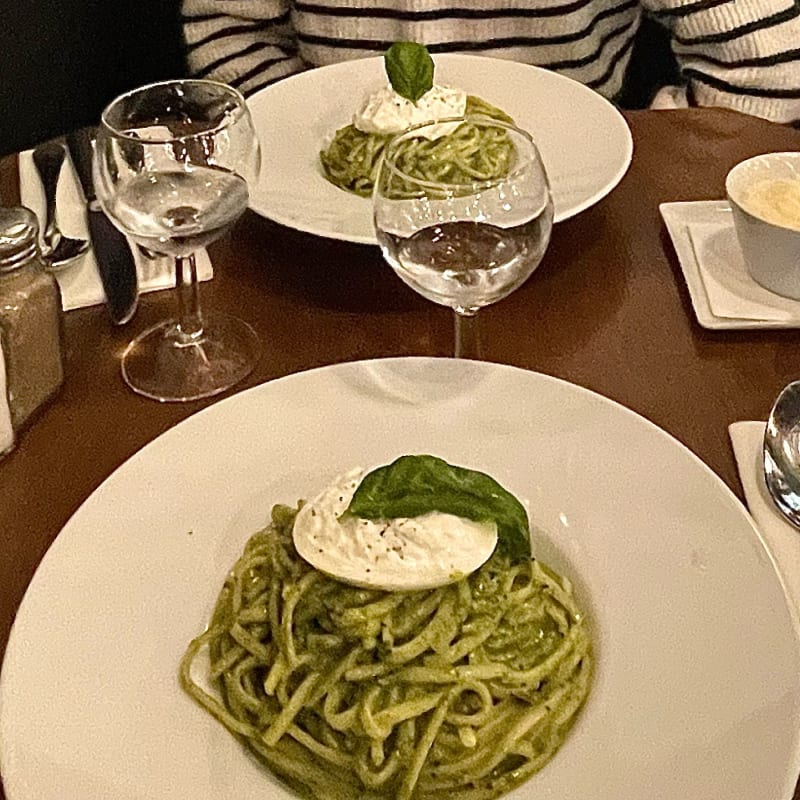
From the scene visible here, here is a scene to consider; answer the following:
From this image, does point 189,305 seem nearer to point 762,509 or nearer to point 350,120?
point 350,120

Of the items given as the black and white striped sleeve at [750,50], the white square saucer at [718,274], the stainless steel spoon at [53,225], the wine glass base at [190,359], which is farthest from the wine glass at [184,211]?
the black and white striped sleeve at [750,50]

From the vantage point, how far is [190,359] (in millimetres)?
1152

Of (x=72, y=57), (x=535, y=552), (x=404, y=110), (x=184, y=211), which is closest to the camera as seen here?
(x=535, y=552)

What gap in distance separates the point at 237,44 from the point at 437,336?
100 centimetres

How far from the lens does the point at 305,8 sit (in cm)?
186

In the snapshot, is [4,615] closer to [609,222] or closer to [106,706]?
[106,706]

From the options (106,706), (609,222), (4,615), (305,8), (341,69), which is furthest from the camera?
(305,8)

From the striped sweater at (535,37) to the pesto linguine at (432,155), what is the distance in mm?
354

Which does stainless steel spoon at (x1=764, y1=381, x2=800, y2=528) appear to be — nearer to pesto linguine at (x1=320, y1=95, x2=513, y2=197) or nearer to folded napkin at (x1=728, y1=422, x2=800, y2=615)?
folded napkin at (x1=728, y1=422, x2=800, y2=615)

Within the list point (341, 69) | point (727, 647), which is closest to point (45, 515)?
point (727, 647)

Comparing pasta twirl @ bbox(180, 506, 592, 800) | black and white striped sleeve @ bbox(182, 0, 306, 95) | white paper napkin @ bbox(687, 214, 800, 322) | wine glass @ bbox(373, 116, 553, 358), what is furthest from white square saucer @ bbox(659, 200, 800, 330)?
black and white striped sleeve @ bbox(182, 0, 306, 95)

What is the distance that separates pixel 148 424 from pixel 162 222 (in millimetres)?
207

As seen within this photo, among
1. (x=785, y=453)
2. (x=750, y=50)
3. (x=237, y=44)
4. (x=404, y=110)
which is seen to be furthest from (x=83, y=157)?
(x=750, y=50)

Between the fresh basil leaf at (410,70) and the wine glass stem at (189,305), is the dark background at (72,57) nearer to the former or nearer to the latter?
the fresh basil leaf at (410,70)
